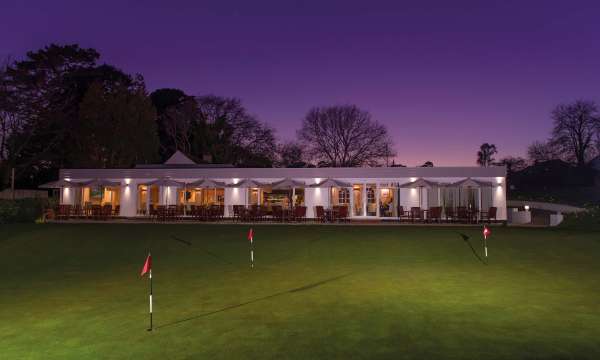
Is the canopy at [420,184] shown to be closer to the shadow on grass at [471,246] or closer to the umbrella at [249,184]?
the shadow on grass at [471,246]

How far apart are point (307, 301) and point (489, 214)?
1762 centimetres

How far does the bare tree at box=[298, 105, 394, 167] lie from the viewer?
47.3m

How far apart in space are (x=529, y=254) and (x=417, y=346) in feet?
31.6

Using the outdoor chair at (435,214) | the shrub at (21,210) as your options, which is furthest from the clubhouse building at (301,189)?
the shrub at (21,210)

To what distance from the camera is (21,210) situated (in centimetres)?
2483

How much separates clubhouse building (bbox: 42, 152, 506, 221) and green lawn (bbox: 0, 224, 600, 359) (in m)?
9.52

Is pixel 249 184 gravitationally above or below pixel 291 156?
below

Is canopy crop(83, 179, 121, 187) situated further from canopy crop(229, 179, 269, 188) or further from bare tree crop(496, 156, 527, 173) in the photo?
bare tree crop(496, 156, 527, 173)

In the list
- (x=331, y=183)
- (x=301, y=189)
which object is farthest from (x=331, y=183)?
(x=301, y=189)

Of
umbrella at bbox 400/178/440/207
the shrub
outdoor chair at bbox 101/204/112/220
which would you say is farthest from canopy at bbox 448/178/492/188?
the shrub

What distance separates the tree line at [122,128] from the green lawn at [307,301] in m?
26.1

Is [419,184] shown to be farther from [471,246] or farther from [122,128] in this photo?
[122,128]

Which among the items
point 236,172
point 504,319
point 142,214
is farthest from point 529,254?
point 142,214

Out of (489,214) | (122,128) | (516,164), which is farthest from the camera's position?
(516,164)
